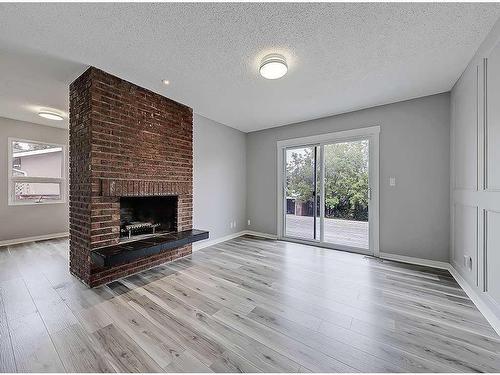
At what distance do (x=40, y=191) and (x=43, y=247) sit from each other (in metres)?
1.38

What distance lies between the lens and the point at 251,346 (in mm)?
1504

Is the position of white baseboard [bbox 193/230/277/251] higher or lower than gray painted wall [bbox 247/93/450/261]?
lower

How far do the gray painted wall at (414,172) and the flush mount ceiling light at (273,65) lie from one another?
6.65 feet

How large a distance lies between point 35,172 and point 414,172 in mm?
6928

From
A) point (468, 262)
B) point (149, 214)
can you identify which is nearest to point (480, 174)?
point (468, 262)

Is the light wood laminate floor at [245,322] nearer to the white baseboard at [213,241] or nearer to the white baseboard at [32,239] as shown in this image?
the white baseboard at [213,241]

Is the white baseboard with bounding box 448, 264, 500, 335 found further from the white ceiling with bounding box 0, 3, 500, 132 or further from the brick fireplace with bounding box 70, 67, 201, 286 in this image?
the brick fireplace with bounding box 70, 67, 201, 286

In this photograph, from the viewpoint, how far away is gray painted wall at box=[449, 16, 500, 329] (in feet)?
5.90

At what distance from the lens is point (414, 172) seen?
3135mm

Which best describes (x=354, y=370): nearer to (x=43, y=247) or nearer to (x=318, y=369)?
(x=318, y=369)

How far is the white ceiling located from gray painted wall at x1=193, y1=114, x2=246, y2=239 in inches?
41.5

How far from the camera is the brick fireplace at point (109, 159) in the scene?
2.38 m

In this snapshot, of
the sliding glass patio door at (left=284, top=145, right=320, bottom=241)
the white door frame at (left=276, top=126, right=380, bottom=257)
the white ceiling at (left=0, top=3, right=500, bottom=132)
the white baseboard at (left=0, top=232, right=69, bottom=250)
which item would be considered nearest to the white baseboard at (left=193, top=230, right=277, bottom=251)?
the sliding glass patio door at (left=284, top=145, right=320, bottom=241)

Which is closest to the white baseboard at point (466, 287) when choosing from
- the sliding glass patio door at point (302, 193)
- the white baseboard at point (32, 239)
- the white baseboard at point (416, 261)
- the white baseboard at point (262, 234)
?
the white baseboard at point (416, 261)
